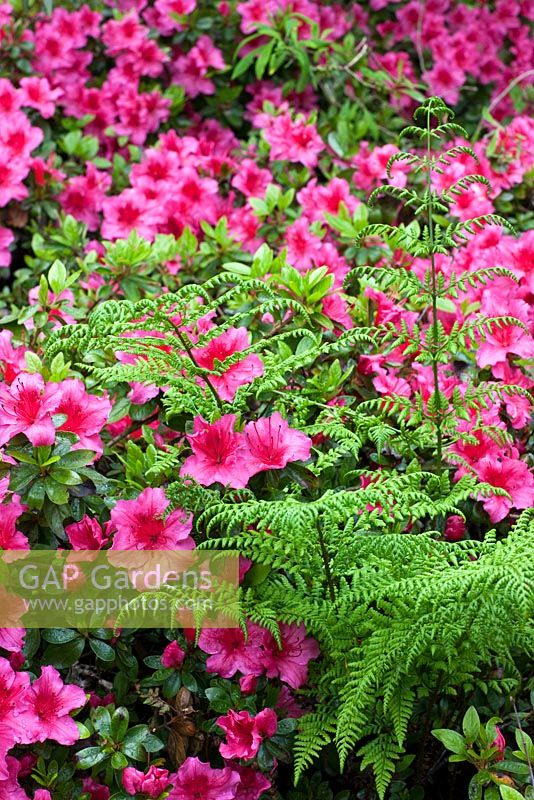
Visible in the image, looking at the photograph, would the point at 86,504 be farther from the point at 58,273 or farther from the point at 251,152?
the point at 251,152

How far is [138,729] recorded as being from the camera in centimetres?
185

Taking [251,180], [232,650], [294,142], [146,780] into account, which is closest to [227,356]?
[232,650]

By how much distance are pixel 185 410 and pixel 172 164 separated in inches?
53.7

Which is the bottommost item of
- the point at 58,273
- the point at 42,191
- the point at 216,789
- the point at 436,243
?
the point at 216,789

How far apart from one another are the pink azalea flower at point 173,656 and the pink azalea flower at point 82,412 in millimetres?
398

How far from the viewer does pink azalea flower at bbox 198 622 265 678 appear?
189 centimetres

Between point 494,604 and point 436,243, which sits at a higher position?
point 436,243

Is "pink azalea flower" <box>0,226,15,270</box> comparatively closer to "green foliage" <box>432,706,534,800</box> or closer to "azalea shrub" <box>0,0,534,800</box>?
"azalea shrub" <box>0,0,534,800</box>

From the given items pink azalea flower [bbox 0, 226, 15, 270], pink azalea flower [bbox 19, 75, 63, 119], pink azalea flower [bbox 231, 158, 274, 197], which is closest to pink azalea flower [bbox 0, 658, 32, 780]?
pink azalea flower [bbox 0, 226, 15, 270]

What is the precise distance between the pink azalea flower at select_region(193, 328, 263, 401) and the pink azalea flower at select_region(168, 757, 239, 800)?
686 millimetres

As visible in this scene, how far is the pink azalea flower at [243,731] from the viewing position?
180 cm

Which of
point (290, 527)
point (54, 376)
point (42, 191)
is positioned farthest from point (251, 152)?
point (290, 527)

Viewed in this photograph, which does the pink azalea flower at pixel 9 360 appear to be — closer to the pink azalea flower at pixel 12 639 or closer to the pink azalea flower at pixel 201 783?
the pink azalea flower at pixel 12 639

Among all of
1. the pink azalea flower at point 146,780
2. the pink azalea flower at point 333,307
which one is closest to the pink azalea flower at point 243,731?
the pink azalea flower at point 146,780
